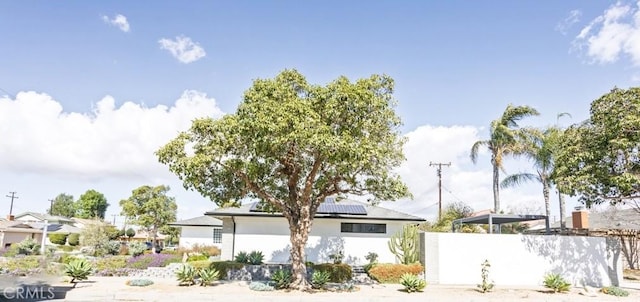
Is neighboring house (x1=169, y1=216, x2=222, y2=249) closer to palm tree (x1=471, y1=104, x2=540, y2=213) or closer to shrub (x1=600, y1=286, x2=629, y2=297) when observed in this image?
palm tree (x1=471, y1=104, x2=540, y2=213)

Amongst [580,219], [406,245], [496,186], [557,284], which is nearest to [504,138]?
[496,186]

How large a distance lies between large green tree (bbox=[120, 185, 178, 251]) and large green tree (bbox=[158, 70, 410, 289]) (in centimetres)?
2756

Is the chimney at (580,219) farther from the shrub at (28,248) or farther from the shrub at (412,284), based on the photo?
the shrub at (28,248)

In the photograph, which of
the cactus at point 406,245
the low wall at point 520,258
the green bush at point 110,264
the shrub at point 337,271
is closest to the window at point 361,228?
the cactus at point 406,245

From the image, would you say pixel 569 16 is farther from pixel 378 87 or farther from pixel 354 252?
pixel 354 252

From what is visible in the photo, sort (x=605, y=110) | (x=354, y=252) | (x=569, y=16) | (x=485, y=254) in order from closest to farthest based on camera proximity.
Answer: (x=569, y=16) → (x=605, y=110) → (x=485, y=254) → (x=354, y=252)

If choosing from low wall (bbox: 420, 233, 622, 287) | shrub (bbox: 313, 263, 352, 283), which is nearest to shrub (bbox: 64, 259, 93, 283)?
shrub (bbox: 313, 263, 352, 283)

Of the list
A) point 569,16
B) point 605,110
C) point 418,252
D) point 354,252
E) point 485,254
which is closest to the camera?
point 569,16

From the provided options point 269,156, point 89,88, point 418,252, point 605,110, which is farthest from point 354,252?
point 89,88

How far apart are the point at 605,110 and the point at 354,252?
13.6 metres

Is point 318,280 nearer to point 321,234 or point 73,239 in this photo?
point 321,234

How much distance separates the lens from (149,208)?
42625 mm

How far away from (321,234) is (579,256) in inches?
495

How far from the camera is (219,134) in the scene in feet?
54.1
